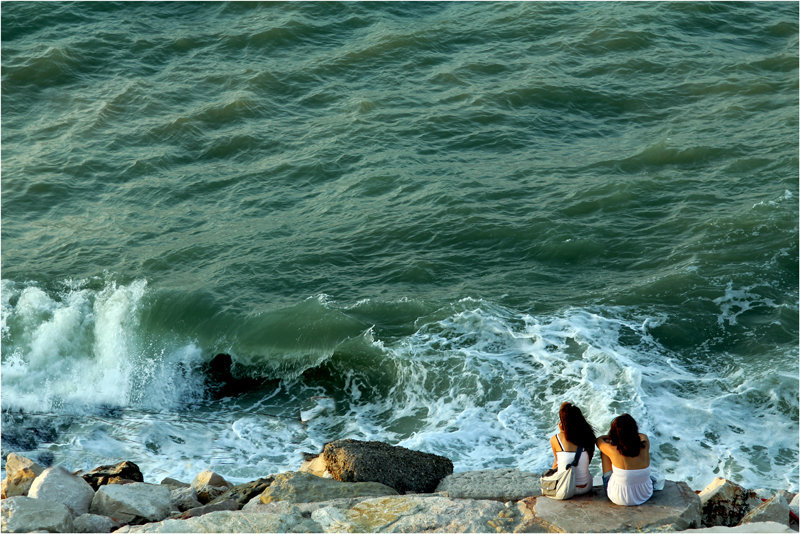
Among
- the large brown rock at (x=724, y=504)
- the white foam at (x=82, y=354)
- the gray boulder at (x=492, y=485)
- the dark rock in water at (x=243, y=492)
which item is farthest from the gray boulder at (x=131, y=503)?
the large brown rock at (x=724, y=504)

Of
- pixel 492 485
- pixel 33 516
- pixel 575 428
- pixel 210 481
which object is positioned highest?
pixel 575 428

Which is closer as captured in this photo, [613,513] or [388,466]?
[613,513]

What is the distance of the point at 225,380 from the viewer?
548 inches

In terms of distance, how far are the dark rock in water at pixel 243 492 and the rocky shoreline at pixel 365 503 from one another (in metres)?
0.01

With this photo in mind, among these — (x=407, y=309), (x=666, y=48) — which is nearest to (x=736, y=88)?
(x=666, y=48)

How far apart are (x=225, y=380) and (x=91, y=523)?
17.1ft

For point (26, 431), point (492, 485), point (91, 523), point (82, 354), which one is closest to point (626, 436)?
point (492, 485)

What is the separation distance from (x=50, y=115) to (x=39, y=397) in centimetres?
1020

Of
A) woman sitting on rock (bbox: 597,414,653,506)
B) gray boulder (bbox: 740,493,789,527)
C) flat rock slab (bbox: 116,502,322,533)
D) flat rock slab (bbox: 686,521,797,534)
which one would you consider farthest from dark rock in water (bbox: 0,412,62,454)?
gray boulder (bbox: 740,493,789,527)

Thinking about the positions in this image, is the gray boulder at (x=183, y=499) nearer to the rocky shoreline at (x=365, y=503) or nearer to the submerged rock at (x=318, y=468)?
the rocky shoreline at (x=365, y=503)

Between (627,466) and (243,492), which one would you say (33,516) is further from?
(627,466)

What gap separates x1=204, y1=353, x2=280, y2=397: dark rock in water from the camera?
44.9 ft

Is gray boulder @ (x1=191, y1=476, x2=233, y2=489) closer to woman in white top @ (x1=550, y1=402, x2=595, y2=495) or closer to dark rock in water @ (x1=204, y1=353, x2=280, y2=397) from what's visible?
dark rock in water @ (x1=204, y1=353, x2=280, y2=397)

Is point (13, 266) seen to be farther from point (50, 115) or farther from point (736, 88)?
point (736, 88)
